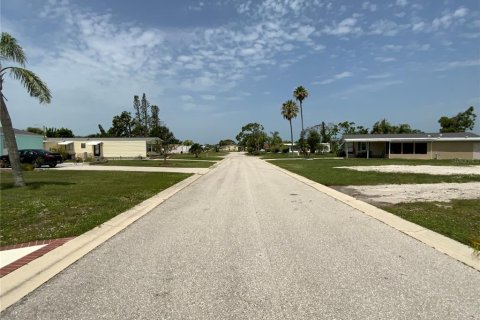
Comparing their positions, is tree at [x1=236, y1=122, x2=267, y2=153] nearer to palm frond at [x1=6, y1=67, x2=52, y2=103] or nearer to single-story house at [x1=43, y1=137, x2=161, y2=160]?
single-story house at [x1=43, y1=137, x2=161, y2=160]

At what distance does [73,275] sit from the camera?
486 cm

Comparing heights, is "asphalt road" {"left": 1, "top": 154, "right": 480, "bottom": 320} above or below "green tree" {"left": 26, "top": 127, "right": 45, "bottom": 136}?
below

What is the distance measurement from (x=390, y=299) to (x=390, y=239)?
2881 millimetres

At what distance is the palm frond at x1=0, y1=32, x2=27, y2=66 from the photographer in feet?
46.7

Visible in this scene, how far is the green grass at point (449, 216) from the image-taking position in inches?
268

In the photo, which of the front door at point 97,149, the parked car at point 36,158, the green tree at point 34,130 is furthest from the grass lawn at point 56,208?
the green tree at point 34,130

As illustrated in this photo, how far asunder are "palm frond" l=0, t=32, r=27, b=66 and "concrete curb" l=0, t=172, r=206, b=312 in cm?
1008

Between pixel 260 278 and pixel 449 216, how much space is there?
242 inches

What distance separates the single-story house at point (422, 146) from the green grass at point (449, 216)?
38.8 m

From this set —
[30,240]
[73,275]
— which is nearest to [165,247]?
[73,275]

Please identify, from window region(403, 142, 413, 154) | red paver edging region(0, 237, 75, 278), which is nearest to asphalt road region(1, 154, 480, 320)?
red paver edging region(0, 237, 75, 278)

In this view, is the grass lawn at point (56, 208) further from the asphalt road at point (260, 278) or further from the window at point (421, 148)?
the window at point (421, 148)

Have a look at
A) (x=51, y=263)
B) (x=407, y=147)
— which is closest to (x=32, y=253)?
(x=51, y=263)

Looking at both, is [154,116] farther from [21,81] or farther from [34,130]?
[21,81]
